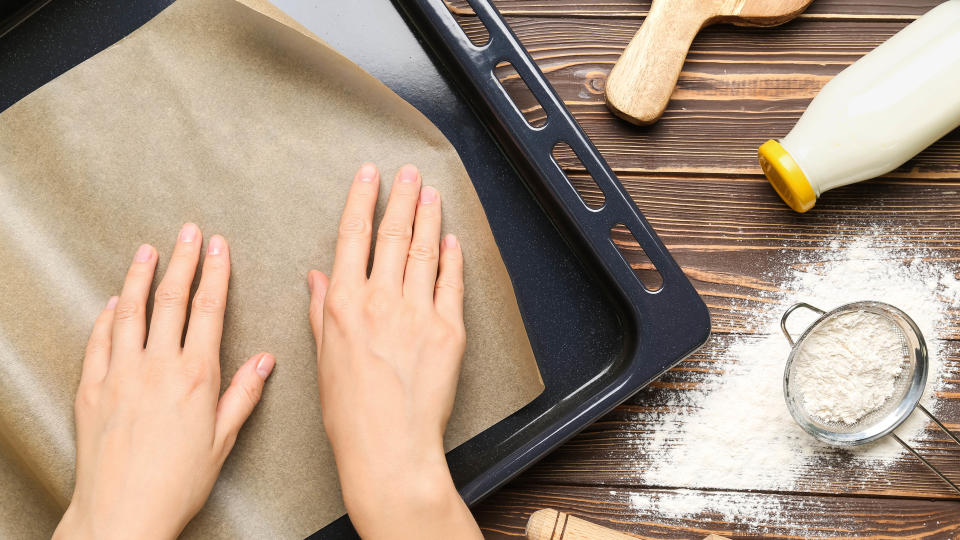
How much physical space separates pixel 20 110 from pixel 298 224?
0.23m

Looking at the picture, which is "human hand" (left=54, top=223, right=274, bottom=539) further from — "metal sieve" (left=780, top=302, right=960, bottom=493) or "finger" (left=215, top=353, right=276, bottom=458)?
"metal sieve" (left=780, top=302, right=960, bottom=493)

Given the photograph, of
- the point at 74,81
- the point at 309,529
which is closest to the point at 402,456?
the point at 309,529

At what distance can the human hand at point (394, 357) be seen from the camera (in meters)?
0.45

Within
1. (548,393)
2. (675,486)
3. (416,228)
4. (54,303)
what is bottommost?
(675,486)

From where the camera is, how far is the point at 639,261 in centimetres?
52

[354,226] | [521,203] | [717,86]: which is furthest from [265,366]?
[717,86]

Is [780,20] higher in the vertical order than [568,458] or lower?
higher

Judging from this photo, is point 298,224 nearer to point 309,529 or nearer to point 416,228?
point 416,228

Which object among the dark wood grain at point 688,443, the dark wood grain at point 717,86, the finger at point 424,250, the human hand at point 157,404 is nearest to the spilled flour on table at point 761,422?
the dark wood grain at point 688,443

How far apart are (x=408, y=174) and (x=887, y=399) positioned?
45cm

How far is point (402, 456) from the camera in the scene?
45cm

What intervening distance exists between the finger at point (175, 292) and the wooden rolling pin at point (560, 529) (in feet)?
1.03

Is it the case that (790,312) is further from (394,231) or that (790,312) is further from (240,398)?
(240,398)

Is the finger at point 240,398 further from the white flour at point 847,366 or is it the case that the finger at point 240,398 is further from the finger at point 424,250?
the white flour at point 847,366
